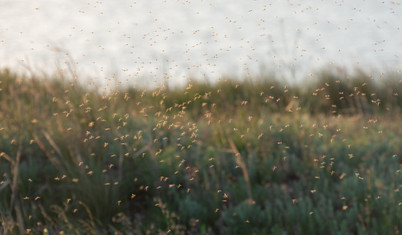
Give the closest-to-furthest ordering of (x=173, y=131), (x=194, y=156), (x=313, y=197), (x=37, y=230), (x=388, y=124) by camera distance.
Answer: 1. (x=37, y=230)
2. (x=313, y=197)
3. (x=194, y=156)
4. (x=173, y=131)
5. (x=388, y=124)

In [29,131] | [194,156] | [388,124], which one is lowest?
[388,124]

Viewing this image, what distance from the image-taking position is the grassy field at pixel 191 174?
3.92 meters

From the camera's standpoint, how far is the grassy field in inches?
154

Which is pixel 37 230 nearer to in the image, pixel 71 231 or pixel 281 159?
pixel 71 231

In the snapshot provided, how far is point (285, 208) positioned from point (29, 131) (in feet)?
8.38

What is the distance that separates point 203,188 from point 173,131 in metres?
0.98

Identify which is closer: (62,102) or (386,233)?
(386,233)

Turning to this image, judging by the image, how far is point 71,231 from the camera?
3814 millimetres

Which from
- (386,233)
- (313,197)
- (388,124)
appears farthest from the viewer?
(388,124)

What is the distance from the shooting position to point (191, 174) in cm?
456

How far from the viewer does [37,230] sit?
3994 millimetres

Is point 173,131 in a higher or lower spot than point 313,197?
higher

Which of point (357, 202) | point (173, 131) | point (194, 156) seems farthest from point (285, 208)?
point (173, 131)

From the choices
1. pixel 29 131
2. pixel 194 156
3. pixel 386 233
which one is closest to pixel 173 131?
pixel 194 156
